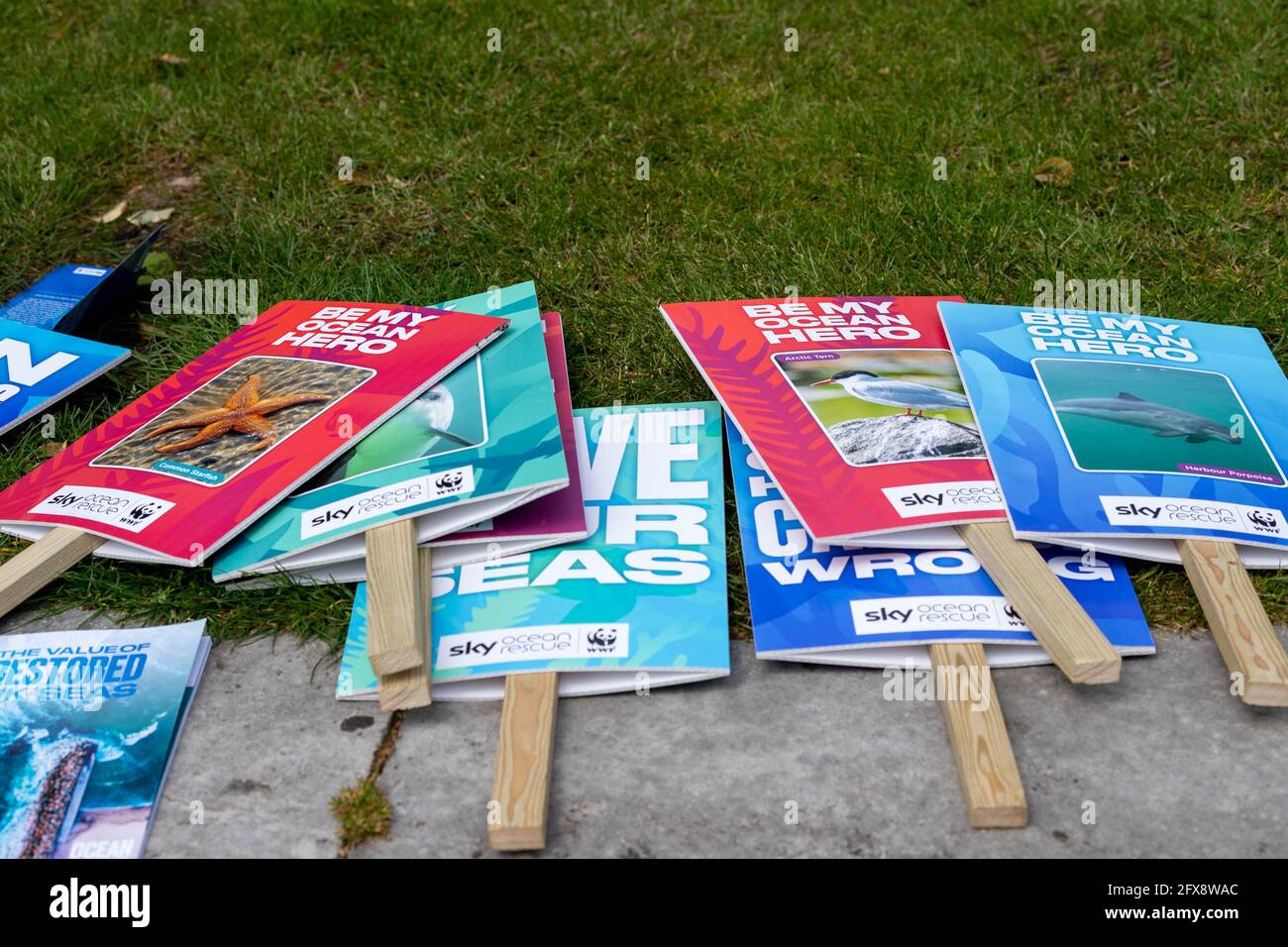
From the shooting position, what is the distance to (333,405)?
80.3 inches

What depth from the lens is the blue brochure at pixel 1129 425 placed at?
69.9 inches

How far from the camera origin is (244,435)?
201 cm

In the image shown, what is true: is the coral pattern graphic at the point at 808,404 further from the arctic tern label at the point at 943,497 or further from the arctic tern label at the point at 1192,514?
the arctic tern label at the point at 1192,514

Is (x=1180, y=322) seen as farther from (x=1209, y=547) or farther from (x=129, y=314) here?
(x=129, y=314)

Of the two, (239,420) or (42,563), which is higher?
(239,420)

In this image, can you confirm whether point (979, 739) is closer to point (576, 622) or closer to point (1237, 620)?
point (1237, 620)

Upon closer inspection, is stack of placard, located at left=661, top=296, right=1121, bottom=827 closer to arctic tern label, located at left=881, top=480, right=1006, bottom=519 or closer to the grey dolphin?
arctic tern label, located at left=881, top=480, right=1006, bottom=519

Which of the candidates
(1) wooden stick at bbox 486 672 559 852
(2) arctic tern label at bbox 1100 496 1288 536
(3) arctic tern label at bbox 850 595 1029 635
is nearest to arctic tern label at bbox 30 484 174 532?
(1) wooden stick at bbox 486 672 559 852

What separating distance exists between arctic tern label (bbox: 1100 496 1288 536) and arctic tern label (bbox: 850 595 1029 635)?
0.82 ft

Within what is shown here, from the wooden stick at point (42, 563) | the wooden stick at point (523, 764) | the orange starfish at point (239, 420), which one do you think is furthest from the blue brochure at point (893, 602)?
the wooden stick at point (42, 563)

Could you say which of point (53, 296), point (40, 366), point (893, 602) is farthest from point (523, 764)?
point (53, 296)

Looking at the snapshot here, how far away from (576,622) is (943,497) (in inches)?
25.2

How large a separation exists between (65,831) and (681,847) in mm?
837

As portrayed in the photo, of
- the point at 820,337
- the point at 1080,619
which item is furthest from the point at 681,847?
the point at 820,337
